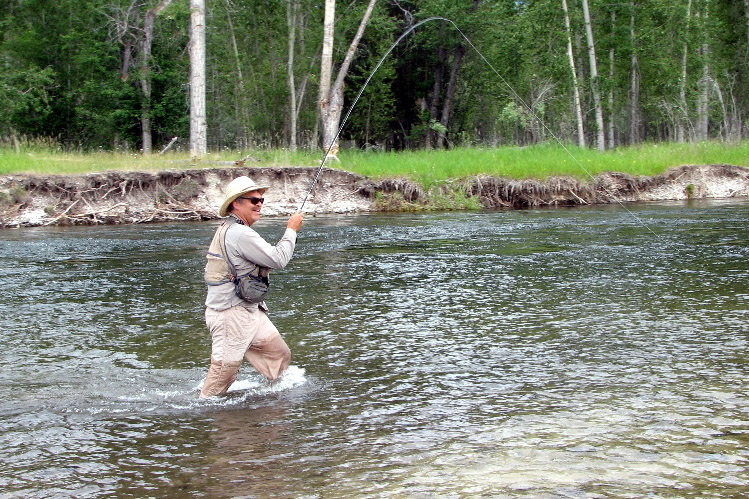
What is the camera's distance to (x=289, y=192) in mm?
20484

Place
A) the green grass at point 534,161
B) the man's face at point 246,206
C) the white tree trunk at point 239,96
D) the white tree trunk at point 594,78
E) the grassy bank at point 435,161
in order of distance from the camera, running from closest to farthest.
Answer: the man's face at point 246,206 < the grassy bank at point 435,161 < the green grass at point 534,161 < the white tree trunk at point 594,78 < the white tree trunk at point 239,96

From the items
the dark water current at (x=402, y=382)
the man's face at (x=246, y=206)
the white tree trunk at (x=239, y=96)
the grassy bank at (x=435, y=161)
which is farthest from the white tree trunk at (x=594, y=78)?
the man's face at (x=246, y=206)

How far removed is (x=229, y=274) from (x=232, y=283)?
7 centimetres

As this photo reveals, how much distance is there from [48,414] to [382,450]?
7.84 feet

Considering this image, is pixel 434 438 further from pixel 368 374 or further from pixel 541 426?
pixel 368 374

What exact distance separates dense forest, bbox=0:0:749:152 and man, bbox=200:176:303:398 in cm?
1934

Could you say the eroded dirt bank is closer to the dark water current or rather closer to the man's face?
the dark water current

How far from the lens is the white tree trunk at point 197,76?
21.4 meters

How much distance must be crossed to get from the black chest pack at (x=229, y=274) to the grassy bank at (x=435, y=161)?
47.6 feet

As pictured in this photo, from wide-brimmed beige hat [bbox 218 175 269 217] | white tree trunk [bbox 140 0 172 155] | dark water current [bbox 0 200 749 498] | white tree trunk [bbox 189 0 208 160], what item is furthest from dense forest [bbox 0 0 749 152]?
wide-brimmed beige hat [bbox 218 175 269 217]

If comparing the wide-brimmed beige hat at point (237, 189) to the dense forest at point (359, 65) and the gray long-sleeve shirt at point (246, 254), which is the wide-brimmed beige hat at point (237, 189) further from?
the dense forest at point (359, 65)

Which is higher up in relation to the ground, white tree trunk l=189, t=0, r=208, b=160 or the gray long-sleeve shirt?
white tree trunk l=189, t=0, r=208, b=160

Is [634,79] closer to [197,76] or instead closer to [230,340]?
[197,76]

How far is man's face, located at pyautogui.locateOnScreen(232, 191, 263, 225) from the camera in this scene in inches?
220
